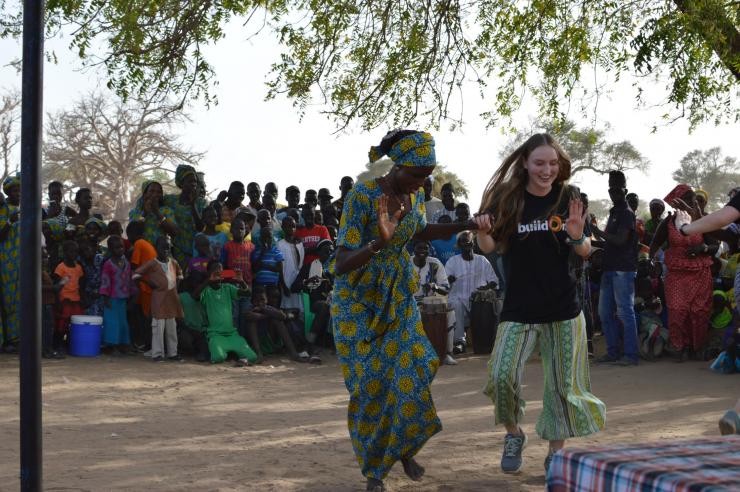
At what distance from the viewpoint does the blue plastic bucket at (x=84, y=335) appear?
11078 millimetres

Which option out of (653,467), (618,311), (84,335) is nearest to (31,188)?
(653,467)

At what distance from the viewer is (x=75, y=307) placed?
36.7ft

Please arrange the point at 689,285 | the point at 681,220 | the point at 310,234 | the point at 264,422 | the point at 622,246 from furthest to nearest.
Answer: the point at 310,234 → the point at 689,285 → the point at 622,246 → the point at 264,422 → the point at 681,220

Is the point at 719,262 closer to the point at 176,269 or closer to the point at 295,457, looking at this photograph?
the point at 176,269

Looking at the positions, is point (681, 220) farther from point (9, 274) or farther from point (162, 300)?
point (9, 274)

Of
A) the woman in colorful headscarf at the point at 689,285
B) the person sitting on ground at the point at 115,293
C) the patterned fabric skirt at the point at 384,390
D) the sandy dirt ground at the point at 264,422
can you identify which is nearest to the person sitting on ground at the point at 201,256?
the person sitting on ground at the point at 115,293

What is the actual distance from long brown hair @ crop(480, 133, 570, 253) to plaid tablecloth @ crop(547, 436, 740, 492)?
3149mm

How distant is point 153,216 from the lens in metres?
11.6

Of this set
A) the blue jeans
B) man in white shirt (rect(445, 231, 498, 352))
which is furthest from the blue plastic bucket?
the blue jeans

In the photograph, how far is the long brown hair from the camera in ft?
18.2

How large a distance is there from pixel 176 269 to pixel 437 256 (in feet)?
11.9

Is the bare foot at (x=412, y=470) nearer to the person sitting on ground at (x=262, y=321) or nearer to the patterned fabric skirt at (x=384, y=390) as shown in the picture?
the patterned fabric skirt at (x=384, y=390)

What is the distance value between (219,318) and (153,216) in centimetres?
143

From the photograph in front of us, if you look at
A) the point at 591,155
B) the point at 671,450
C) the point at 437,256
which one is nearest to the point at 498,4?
the point at 437,256
